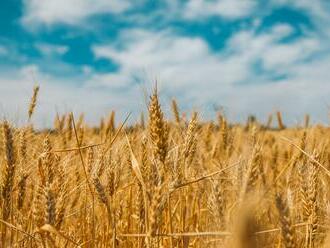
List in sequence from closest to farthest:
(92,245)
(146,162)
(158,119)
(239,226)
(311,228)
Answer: (239,226)
(311,228)
(158,119)
(146,162)
(92,245)

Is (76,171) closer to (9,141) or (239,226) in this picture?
(9,141)

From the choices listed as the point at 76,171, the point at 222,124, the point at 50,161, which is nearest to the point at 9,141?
the point at 50,161

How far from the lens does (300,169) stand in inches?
96.0

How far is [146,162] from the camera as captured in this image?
233cm

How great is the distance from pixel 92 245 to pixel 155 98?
983 mm

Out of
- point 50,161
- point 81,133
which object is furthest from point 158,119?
point 81,133

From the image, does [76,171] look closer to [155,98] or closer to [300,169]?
[155,98]

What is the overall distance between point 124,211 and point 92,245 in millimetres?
610

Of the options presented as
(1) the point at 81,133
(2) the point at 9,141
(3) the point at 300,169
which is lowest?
(3) the point at 300,169

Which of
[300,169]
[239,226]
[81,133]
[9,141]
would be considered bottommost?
[239,226]

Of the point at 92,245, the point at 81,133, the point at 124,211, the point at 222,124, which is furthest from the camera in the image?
the point at 222,124

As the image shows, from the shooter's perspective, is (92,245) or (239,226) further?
(92,245)

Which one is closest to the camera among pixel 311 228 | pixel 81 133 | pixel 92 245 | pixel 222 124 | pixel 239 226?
pixel 239 226

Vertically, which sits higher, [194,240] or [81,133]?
[81,133]
